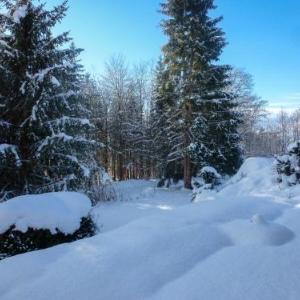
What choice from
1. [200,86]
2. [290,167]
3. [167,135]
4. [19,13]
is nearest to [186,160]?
[167,135]

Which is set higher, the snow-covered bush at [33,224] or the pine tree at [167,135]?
the pine tree at [167,135]

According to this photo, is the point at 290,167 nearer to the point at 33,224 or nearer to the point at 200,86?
the point at 33,224

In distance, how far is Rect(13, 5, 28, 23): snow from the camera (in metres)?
10.6

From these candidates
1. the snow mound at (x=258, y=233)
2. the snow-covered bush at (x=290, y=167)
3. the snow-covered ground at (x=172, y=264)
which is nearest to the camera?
the snow-covered ground at (x=172, y=264)

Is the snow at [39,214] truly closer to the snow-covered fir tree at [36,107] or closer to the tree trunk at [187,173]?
the snow-covered fir tree at [36,107]

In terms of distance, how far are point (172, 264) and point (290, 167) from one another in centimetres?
717

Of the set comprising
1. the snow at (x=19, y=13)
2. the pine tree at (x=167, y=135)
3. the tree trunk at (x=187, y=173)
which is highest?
the snow at (x=19, y=13)

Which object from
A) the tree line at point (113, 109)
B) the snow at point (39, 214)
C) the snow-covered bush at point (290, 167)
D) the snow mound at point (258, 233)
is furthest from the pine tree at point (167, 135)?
the snow mound at point (258, 233)

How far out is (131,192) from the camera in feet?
57.3

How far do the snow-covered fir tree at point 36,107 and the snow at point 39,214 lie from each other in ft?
17.9

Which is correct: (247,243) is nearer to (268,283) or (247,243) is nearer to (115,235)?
(268,283)

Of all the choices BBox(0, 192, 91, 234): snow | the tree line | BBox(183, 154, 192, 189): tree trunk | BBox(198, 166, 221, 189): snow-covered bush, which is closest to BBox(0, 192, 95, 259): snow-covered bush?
BBox(0, 192, 91, 234): snow

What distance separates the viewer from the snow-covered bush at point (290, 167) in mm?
8852

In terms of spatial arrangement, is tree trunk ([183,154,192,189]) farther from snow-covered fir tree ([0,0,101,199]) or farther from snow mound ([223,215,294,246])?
snow mound ([223,215,294,246])
